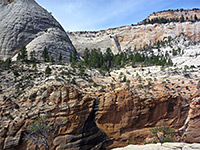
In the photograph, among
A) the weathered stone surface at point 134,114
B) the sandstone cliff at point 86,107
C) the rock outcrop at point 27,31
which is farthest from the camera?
the rock outcrop at point 27,31

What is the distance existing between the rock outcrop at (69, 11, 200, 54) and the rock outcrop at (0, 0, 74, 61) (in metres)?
25.8

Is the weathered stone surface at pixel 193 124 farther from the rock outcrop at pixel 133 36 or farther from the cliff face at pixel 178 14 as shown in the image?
the cliff face at pixel 178 14

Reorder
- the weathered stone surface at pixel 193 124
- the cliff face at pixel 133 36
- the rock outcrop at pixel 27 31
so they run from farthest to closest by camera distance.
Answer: the cliff face at pixel 133 36, the rock outcrop at pixel 27 31, the weathered stone surface at pixel 193 124

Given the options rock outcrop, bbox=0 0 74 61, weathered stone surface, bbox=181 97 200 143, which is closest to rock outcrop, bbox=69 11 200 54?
rock outcrop, bbox=0 0 74 61

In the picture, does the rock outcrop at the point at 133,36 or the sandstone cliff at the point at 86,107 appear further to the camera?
the rock outcrop at the point at 133,36

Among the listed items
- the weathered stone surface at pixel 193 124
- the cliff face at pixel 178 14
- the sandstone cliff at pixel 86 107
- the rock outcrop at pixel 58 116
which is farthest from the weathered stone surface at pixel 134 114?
the cliff face at pixel 178 14

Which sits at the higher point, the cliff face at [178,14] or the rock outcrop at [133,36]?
the cliff face at [178,14]

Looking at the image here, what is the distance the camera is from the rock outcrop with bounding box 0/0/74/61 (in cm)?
4350

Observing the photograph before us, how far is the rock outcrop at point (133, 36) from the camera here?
78.9m

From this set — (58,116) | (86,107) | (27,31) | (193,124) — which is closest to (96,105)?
(86,107)

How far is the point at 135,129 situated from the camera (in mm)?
26312

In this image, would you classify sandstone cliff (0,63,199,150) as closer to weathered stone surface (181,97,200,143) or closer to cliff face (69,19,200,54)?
weathered stone surface (181,97,200,143)

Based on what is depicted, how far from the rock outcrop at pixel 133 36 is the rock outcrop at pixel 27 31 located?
25817 mm

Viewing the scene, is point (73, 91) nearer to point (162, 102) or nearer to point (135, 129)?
point (135, 129)
